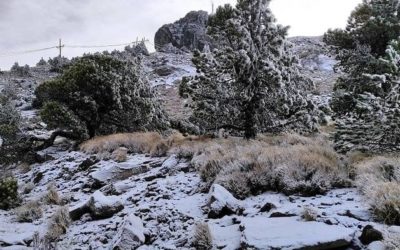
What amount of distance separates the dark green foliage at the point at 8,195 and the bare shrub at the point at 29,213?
0.95m

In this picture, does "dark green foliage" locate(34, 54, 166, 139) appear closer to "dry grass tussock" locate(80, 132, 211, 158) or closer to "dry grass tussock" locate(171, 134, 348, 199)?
"dry grass tussock" locate(80, 132, 211, 158)

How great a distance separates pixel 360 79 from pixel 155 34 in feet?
206

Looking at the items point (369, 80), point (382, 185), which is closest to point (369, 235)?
point (382, 185)

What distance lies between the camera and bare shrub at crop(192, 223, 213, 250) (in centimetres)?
621

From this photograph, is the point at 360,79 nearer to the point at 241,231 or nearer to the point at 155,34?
the point at 241,231

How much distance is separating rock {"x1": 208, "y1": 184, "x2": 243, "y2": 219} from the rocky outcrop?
204ft

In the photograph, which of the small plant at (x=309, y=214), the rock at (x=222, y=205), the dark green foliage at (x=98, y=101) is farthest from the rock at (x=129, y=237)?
the dark green foliage at (x=98, y=101)

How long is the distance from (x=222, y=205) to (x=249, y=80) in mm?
6438

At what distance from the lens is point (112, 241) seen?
277 inches

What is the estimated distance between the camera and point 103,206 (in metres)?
8.48

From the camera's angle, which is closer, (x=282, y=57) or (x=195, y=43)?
(x=282, y=57)

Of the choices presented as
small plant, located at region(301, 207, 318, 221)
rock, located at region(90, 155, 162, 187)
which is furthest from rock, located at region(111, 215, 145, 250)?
rock, located at region(90, 155, 162, 187)

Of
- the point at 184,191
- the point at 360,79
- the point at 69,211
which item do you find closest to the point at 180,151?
the point at 184,191

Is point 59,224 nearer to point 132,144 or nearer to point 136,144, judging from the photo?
point 136,144
